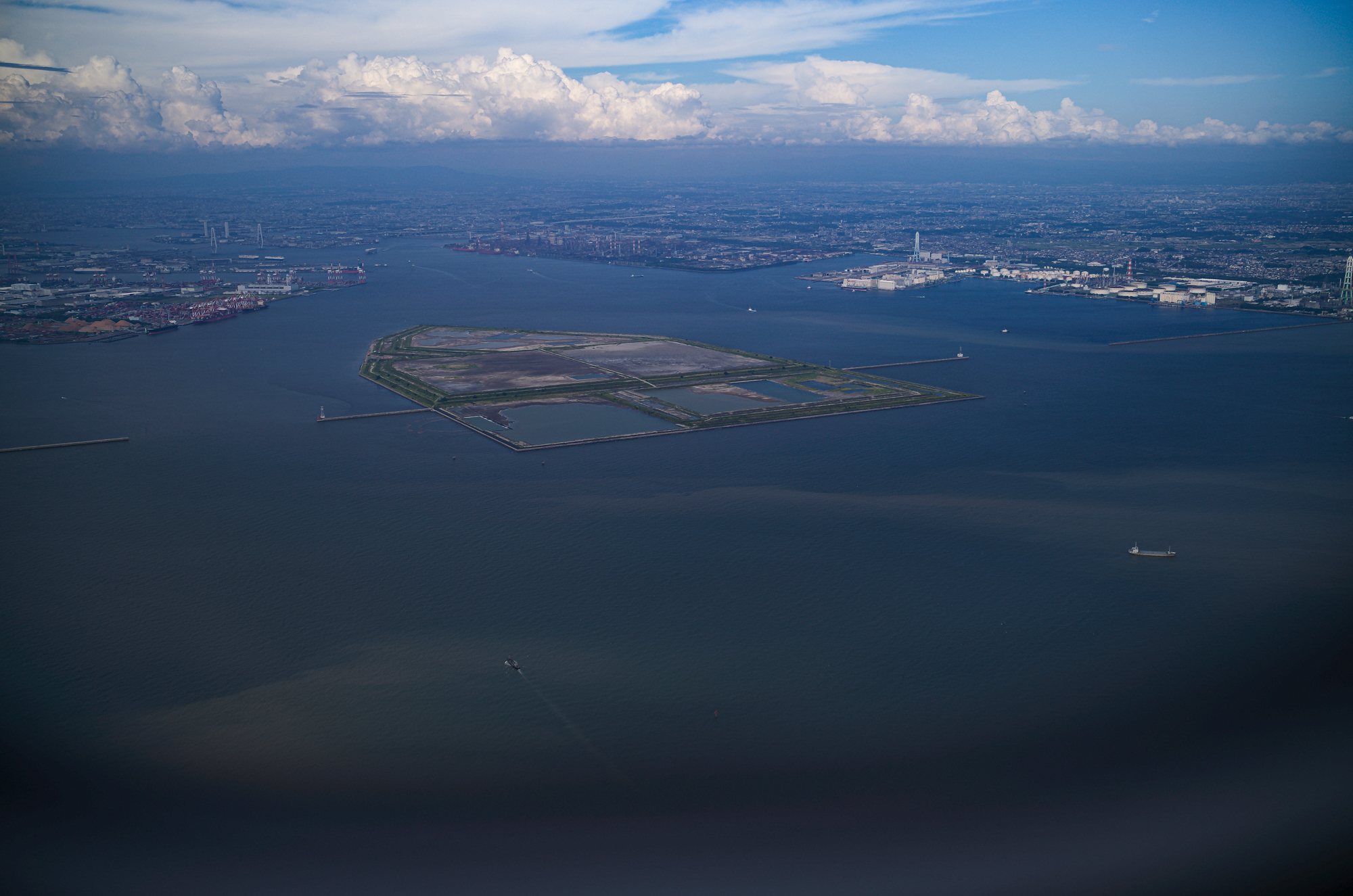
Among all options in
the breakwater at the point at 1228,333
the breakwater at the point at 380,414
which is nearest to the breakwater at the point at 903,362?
the breakwater at the point at 1228,333

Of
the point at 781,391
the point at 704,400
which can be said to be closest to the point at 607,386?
the point at 704,400

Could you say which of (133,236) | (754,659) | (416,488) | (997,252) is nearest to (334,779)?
(754,659)

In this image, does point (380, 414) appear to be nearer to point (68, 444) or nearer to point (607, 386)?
point (607, 386)

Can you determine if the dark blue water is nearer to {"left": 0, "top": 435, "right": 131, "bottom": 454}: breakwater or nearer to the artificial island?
{"left": 0, "top": 435, "right": 131, "bottom": 454}: breakwater

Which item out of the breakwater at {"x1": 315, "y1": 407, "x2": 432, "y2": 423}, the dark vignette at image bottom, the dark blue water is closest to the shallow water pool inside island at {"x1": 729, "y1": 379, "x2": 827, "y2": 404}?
the dark blue water

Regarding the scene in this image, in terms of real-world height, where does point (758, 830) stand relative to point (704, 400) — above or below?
below
